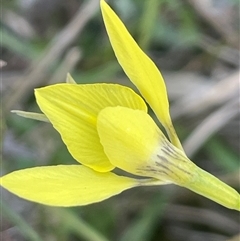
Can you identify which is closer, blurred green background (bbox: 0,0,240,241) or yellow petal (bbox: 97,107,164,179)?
yellow petal (bbox: 97,107,164,179)

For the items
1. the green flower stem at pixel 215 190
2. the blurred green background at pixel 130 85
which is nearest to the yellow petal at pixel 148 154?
the green flower stem at pixel 215 190

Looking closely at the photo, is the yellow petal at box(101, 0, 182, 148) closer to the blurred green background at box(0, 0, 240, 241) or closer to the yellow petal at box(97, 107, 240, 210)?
the yellow petal at box(97, 107, 240, 210)

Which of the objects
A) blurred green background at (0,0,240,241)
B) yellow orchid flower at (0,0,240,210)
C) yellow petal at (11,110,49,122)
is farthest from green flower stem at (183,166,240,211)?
blurred green background at (0,0,240,241)

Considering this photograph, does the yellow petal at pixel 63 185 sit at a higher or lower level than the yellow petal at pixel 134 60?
lower

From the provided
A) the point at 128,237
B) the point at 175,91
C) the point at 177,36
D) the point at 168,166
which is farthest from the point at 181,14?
the point at 168,166

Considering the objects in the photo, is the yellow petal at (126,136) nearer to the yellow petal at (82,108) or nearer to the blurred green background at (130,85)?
the yellow petal at (82,108)

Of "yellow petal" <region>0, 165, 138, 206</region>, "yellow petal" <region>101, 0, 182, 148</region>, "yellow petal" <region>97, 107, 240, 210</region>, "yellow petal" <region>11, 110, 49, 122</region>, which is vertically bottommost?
"yellow petal" <region>0, 165, 138, 206</region>
